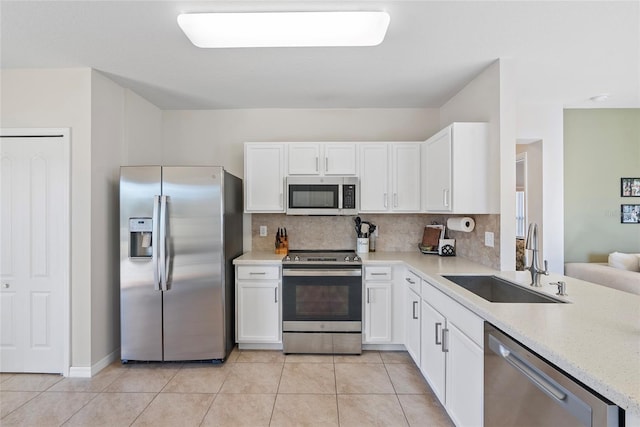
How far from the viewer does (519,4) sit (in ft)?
5.52

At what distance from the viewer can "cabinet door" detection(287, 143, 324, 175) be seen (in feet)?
10.4

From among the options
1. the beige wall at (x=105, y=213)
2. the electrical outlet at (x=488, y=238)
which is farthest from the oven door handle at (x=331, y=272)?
the beige wall at (x=105, y=213)

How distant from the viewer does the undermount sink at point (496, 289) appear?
1833 millimetres

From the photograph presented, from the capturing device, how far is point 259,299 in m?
2.88

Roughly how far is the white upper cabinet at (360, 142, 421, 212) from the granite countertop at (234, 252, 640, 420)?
1.31 meters

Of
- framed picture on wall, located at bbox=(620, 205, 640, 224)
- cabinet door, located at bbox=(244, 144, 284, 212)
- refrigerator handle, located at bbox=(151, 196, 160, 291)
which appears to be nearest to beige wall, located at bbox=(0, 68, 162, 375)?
Result: refrigerator handle, located at bbox=(151, 196, 160, 291)

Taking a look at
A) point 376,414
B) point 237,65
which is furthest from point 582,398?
point 237,65

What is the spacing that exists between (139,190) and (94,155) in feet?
1.51

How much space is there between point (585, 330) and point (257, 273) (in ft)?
7.87

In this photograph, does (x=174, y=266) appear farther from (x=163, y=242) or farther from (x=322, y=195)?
(x=322, y=195)

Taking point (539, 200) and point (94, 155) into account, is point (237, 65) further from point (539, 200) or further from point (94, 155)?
point (539, 200)

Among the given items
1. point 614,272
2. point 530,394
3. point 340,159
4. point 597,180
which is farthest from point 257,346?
point 597,180

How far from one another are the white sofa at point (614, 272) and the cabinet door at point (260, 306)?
339 cm

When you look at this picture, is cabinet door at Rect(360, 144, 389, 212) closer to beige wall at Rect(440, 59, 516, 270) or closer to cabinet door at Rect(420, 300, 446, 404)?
beige wall at Rect(440, 59, 516, 270)
